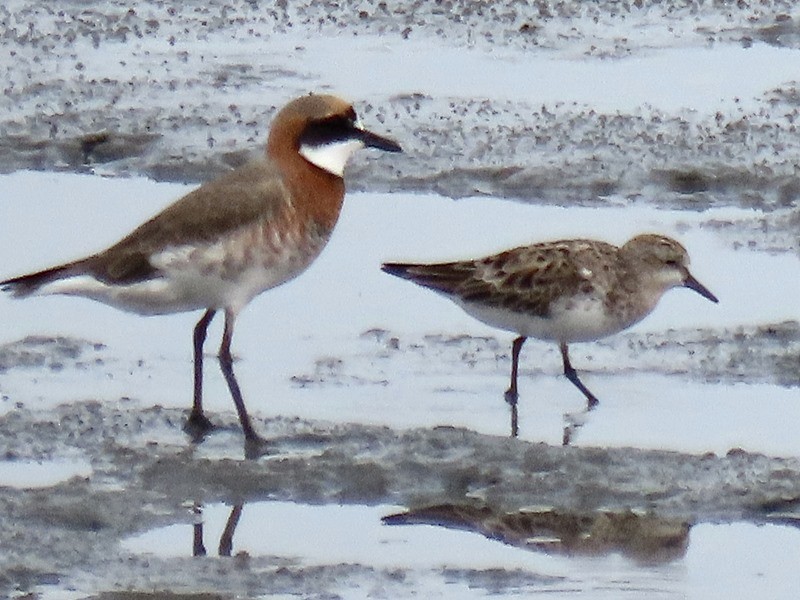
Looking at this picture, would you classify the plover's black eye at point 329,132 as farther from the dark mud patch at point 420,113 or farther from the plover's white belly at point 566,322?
the dark mud patch at point 420,113

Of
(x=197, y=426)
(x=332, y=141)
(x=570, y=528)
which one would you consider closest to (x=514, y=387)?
(x=332, y=141)

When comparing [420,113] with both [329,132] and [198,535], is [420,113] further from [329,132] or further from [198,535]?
[198,535]

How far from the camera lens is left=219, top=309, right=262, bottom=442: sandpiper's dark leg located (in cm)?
855

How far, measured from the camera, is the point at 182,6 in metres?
16.5

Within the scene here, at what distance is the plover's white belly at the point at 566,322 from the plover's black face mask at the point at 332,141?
3.18ft

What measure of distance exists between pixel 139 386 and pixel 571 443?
71.6 inches

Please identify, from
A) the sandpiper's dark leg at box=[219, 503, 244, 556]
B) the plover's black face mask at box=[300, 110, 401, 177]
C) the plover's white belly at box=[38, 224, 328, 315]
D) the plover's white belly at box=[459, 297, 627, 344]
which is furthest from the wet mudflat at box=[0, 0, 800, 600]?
the plover's black face mask at box=[300, 110, 401, 177]

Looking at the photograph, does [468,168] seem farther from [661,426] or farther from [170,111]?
[661,426]

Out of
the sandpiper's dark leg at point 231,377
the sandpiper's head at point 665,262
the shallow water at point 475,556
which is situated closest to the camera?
the shallow water at point 475,556

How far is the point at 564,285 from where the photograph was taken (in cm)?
958

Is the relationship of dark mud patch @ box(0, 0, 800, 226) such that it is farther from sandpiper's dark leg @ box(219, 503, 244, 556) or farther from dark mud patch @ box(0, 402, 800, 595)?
sandpiper's dark leg @ box(219, 503, 244, 556)

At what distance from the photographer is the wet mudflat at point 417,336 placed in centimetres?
739

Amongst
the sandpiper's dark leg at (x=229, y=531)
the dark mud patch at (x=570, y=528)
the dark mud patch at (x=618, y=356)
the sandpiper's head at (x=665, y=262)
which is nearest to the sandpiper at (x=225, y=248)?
the dark mud patch at (x=618, y=356)

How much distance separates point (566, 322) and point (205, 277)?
162cm
